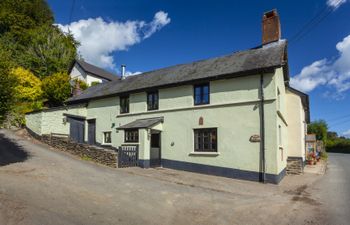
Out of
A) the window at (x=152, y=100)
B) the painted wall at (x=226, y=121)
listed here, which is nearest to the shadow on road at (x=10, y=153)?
the painted wall at (x=226, y=121)

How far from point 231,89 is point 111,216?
10415 millimetres

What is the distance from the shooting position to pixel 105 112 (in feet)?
70.3

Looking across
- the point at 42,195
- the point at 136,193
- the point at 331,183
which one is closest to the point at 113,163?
the point at 136,193

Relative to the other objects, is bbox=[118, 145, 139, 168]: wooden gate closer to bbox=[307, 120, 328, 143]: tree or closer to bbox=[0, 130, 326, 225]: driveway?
bbox=[0, 130, 326, 225]: driveway

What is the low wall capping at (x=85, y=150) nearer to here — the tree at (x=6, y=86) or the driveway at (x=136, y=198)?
the driveway at (x=136, y=198)

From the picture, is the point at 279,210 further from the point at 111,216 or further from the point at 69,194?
the point at 69,194

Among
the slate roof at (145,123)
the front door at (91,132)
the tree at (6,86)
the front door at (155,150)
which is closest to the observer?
the tree at (6,86)

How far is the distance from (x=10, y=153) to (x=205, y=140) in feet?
37.8

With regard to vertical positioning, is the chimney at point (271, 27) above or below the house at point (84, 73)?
below

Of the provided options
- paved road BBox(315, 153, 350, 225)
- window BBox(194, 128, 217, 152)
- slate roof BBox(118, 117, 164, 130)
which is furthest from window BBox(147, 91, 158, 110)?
paved road BBox(315, 153, 350, 225)

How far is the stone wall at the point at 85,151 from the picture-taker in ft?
50.7

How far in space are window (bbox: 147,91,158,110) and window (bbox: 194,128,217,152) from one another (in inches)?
158

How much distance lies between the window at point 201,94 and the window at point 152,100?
3.27 meters

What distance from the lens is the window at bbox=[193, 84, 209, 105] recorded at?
53.0 feet
